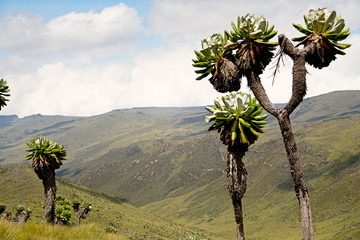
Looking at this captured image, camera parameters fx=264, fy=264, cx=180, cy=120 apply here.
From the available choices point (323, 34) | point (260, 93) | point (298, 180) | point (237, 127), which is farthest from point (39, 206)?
Result: point (323, 34)

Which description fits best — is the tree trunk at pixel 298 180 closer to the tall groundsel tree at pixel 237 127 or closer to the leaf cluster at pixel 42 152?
the tall groundsel tree at pixel 237 127

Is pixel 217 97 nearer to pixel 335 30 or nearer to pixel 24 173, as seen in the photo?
pixel 335 30

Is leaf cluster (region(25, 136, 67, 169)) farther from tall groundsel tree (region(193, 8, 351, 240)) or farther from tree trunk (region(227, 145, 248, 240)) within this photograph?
tall groundsel tree (region(193, 8, 351, 240))

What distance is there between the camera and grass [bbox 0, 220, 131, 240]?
7.22 meters

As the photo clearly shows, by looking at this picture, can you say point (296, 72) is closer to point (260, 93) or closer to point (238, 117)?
point (260, 93)

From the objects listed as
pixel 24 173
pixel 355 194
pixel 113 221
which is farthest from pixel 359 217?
pixel 24 173

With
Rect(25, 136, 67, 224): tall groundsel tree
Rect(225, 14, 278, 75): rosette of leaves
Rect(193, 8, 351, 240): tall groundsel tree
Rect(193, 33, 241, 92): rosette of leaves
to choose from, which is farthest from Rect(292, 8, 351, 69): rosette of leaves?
Rect(25, 136, 67, 224): tall groundsel tree

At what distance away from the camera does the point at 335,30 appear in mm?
9719

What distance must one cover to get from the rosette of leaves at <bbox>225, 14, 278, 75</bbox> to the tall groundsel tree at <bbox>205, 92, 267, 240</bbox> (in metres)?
1.38

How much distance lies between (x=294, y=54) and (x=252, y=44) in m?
1.70

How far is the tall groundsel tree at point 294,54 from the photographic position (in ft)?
31.5

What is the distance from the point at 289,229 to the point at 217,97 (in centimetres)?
17560

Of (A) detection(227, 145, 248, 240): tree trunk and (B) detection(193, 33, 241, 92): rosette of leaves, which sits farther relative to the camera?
(A) detection(227, 145, 248, 240): tree trunk

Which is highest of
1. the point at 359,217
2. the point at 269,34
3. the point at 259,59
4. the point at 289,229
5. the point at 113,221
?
the point at 269,34
